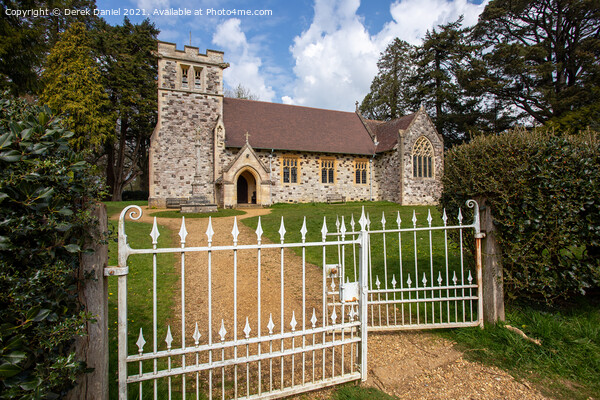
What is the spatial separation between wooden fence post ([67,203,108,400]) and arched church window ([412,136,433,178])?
2407cm

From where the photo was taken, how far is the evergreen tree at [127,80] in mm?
28109

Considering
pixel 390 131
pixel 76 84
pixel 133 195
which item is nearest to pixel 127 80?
pixel 76 84

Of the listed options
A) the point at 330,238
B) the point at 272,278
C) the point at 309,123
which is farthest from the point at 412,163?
the point at 272,278

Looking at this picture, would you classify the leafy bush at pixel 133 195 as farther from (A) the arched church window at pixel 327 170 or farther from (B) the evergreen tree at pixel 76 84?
(A) the arched church window at pixel 327 170

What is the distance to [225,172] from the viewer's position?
19719 mm

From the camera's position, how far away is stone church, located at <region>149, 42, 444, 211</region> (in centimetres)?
2058

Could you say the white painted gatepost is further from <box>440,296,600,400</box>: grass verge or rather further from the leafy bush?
the leafy bush

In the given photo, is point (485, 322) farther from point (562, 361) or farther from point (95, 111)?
point (95, 111)

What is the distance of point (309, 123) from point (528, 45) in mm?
21324

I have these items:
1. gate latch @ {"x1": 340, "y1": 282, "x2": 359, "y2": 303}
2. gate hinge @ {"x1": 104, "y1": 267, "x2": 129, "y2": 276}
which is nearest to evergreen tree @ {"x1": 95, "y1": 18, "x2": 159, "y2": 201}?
gate hinge @ {"x1": 104, "y1": 267, "x2": 129, "y2": 276}

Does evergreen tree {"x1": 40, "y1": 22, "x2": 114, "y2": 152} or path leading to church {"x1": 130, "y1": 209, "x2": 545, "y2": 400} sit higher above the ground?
evergreen tree {"x1": 40, "y1": 22, "x2": 114, "y2": 152}

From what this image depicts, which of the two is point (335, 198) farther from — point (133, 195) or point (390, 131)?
point (133, 195)

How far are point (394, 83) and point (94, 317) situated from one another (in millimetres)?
42559

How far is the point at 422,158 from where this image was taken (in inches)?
947
